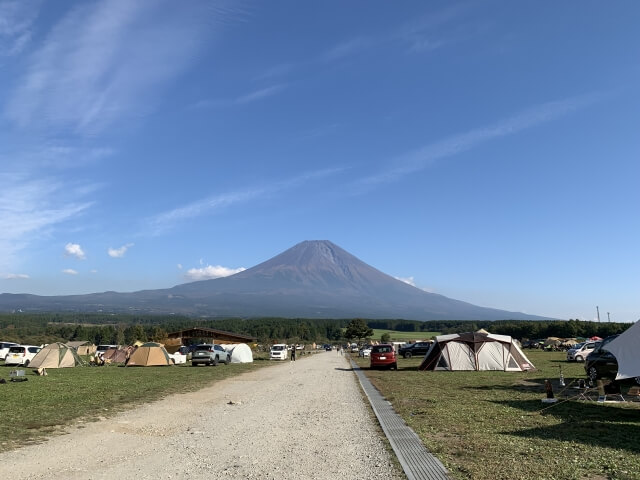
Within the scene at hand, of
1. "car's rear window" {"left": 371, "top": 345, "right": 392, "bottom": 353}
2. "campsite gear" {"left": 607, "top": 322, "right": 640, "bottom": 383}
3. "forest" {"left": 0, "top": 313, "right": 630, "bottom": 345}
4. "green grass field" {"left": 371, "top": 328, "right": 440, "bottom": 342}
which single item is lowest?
"green grass field" {"left": 371, "top": 328, "right": 440, "bottom": 342}

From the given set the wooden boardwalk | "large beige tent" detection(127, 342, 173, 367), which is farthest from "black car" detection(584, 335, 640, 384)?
"large beige tent" detection(127, 342, 173, 367)

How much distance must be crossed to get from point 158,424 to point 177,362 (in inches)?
1000

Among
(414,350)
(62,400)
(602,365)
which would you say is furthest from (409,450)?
(414,350)

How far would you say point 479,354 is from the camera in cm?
2473

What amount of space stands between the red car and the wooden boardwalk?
1645cm

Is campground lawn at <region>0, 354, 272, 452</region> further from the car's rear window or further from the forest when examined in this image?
the forest

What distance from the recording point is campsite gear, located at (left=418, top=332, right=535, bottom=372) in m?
24.5

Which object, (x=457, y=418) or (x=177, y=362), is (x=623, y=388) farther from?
(x=177, y=362)

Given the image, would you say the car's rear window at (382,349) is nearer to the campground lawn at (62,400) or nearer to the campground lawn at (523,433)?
the campground lawn at (62,400)

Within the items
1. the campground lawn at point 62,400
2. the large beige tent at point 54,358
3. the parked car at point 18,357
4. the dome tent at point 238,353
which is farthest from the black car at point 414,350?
the parked car at point 18,357

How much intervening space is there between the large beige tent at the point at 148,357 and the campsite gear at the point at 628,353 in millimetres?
26500

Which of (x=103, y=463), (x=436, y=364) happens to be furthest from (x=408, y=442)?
(x=436, y=364)

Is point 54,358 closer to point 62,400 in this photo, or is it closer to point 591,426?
point 62,400

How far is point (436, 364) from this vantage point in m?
25.2
